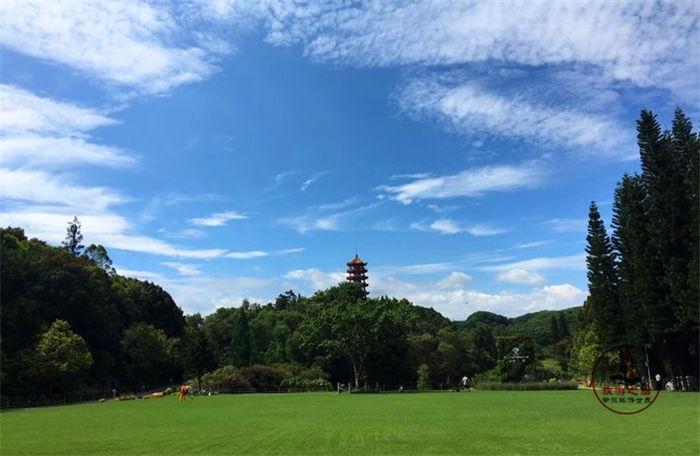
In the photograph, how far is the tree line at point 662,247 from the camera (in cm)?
2945

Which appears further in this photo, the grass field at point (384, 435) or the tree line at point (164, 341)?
A: the tree line at point (164, 341)

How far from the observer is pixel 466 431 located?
13.1 meters

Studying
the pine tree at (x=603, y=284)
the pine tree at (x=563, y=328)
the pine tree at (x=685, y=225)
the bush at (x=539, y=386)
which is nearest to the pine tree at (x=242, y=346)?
the bush at (x=539, y=386)

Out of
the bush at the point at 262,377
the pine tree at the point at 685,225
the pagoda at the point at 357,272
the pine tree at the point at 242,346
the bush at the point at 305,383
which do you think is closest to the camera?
the pine tree at the point at 685,225

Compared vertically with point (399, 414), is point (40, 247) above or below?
above

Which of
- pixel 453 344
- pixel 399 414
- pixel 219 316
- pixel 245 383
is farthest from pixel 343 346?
pixel 219 316

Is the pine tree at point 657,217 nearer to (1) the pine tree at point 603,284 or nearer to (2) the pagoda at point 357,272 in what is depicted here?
(1) the pine tree at point 603,284

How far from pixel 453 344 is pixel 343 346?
21097mm

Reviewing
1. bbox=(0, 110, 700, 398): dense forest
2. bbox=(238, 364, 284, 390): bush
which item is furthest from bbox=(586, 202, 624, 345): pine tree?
bbox=(238, 364, 284, 390): bush

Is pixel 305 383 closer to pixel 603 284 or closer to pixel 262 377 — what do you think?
pixel 262 377

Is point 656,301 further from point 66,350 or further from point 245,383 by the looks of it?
point 66,350

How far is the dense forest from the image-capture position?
104 feet

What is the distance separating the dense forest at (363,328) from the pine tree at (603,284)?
88mm

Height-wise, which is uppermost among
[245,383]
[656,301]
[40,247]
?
[40,247]
